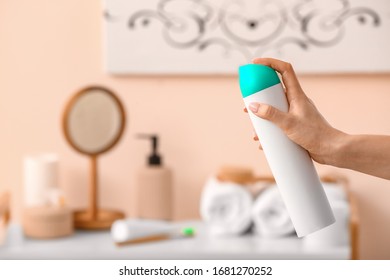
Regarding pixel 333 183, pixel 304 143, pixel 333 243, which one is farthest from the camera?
pixel 333 183

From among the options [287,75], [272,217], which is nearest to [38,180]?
[272,217]

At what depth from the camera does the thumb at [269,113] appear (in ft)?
1.60

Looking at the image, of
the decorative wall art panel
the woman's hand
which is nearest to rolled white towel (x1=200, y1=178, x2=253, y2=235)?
the decorative wall art panel

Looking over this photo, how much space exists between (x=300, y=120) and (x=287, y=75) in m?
0.04

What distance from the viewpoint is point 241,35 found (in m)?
1.18

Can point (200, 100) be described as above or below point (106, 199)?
above

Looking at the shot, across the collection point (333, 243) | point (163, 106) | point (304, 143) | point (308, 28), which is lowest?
point (333, 243)

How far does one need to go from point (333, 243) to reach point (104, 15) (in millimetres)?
595

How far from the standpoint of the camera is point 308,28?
3.84 ft

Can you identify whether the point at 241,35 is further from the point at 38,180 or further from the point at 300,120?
the point at 300,120

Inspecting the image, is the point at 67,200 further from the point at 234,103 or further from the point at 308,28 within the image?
the point at 308,28

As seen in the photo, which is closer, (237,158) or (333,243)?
→ (333,243)

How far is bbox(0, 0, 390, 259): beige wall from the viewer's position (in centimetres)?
121
